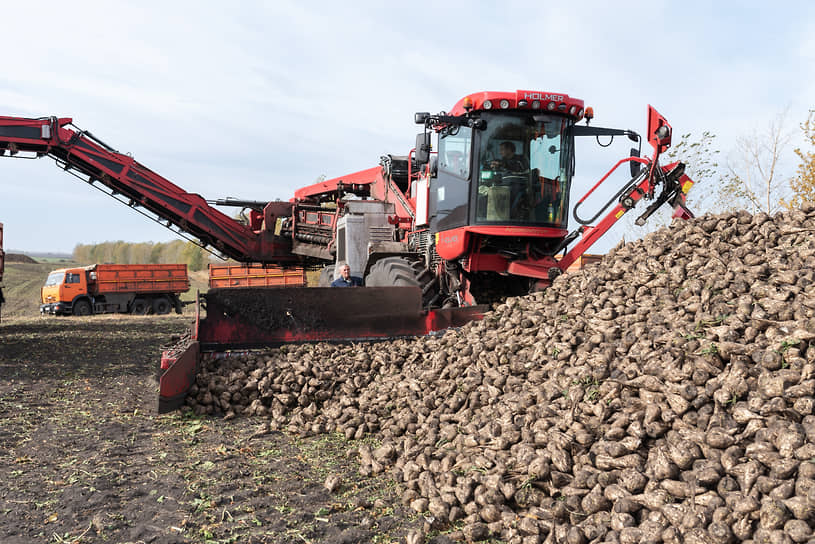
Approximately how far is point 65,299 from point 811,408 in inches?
928

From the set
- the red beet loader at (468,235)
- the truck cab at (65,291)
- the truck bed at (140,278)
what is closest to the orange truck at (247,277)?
the truck bed at (140,278)

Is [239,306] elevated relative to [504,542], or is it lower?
elevated

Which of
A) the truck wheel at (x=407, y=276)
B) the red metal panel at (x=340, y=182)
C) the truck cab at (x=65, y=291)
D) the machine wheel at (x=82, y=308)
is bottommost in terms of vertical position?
the machine wheel at (x=82, y=308)

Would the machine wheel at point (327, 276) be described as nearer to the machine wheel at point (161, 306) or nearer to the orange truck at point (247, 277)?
the orange truck at point (247, 277)

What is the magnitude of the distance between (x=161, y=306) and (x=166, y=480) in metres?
21.0

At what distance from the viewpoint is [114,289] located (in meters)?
22.8

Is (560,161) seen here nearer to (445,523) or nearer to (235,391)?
(235,391)

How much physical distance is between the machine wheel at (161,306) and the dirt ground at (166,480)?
1696cm

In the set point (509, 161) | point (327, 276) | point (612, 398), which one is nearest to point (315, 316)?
point (509, 161)

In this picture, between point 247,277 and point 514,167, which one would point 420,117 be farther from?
point 247,277

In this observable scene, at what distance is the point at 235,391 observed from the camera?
6359 millimetres

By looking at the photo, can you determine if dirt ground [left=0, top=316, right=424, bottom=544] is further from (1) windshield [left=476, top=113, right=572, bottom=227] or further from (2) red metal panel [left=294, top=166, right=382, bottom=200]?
(2) red metal panel [left=294, top=166, right=382, bottom=200]

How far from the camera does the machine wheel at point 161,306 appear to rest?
2381 cm

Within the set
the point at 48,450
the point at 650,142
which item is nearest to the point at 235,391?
the point at 48,450
